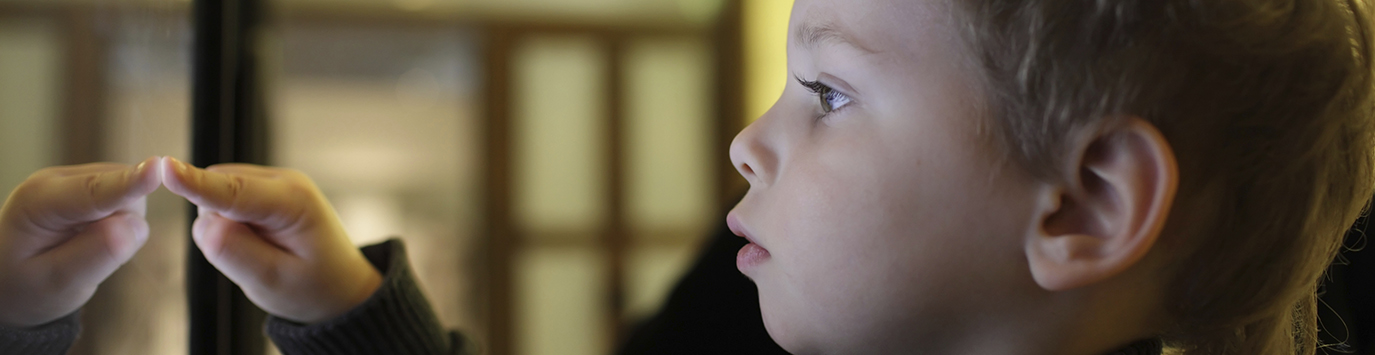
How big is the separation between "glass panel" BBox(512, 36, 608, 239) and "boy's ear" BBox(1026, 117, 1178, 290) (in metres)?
1.60

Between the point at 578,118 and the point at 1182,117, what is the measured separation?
1.66m

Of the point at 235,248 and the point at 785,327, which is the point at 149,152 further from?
the point at 785,327

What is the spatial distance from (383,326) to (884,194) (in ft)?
1.25

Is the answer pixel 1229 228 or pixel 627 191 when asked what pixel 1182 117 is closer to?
pixel 1229 228

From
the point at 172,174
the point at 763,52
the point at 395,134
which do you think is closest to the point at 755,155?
the point at 172,174

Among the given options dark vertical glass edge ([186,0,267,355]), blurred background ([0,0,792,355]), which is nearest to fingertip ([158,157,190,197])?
dark vertical glass edge ([186,0,267,355])

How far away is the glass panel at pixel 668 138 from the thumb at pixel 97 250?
161cm

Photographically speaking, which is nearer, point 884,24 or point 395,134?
point 884,24

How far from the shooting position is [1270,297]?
1.50 feet

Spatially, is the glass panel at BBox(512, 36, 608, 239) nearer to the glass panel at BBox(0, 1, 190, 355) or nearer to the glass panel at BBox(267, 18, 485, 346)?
the glass panel at BBox(267, 18, 485, 346)

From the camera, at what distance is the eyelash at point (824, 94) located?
43 cm

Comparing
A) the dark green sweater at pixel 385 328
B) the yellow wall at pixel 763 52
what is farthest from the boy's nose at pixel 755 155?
the yellow wall at pixel 763 52

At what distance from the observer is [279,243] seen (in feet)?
1.72

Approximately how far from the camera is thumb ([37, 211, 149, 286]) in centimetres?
34
